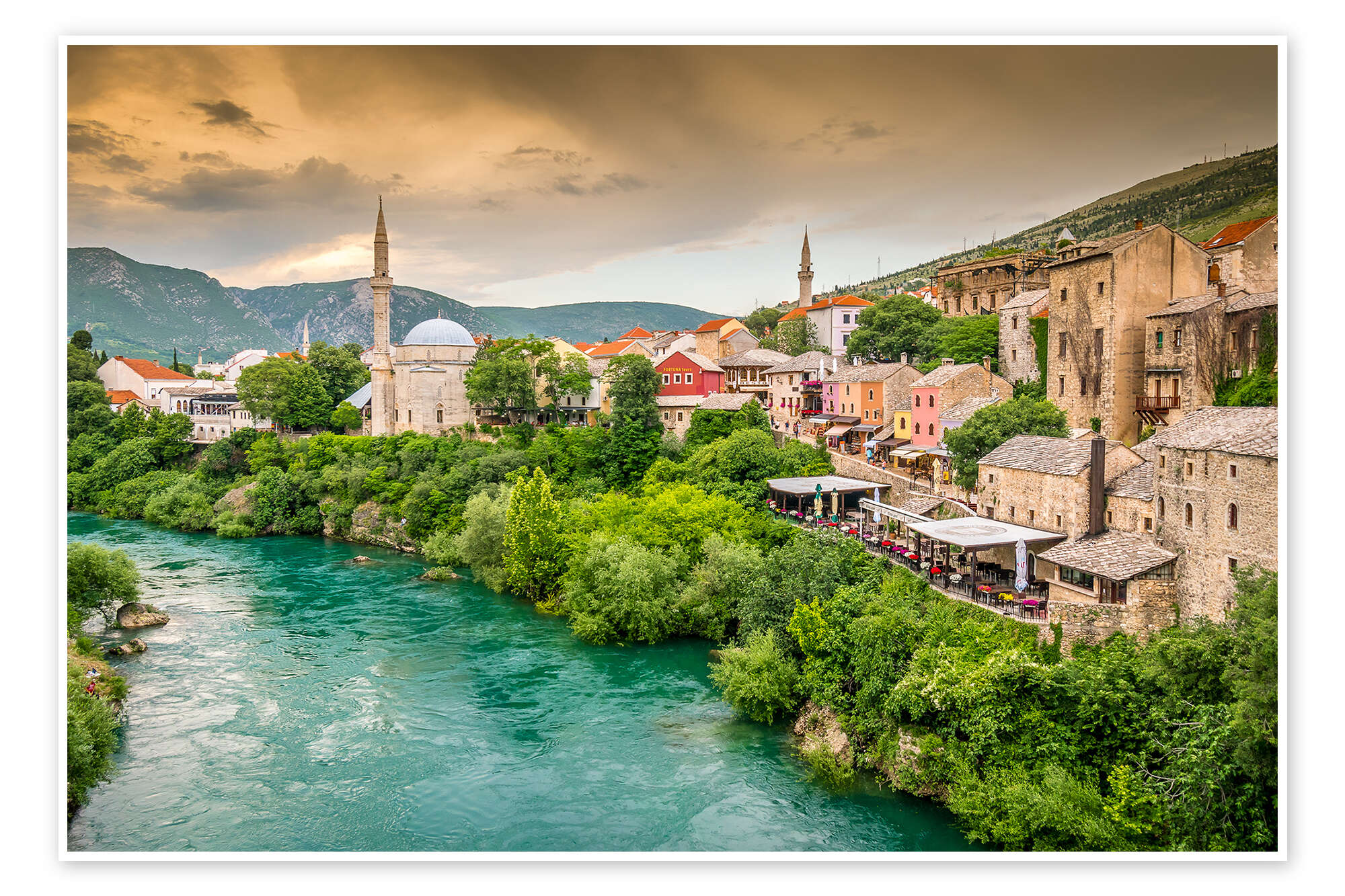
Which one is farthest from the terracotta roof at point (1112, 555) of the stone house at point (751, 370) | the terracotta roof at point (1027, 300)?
the stone house at point (751, 370)

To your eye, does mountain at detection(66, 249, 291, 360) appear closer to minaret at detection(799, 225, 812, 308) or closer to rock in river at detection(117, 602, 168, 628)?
rock in river at detection(117, 602, 168, 628)

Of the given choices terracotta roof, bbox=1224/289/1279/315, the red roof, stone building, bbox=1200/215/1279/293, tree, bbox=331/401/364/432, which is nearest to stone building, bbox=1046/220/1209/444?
stone building, bbox=1200/215/1279/293

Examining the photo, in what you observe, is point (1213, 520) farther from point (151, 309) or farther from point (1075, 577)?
point (151, 309)

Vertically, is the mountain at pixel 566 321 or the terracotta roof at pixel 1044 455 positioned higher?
the mountain at pixel 566 321

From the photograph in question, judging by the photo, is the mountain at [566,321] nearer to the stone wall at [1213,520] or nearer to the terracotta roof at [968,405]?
the terracotta roof at [968,405]

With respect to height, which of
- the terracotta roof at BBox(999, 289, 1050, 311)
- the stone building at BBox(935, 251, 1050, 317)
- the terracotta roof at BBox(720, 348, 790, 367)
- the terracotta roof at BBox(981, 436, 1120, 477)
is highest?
the stone building at BBox(935, 251, 1050, 317)

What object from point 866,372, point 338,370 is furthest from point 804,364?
point 338,370
